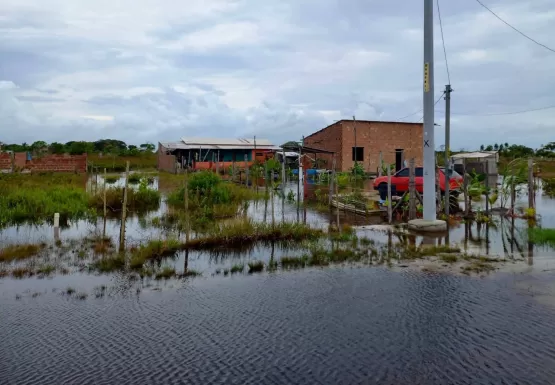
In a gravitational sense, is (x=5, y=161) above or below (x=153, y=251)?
above

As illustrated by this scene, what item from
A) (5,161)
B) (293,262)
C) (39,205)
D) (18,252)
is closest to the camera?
(293,262)

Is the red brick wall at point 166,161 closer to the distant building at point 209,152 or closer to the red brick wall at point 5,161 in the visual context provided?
the distant building at point 209,152

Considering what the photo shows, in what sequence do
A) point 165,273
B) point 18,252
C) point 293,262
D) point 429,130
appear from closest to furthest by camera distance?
point 165,273, point 293,262, point 18,252, point 429,130

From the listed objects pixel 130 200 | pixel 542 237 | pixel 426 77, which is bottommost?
pixel 542 237

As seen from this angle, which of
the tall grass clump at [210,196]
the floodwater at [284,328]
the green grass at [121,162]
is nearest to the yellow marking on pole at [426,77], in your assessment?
the floodwater at [284,328]

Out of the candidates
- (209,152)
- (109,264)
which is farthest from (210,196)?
(209,152)

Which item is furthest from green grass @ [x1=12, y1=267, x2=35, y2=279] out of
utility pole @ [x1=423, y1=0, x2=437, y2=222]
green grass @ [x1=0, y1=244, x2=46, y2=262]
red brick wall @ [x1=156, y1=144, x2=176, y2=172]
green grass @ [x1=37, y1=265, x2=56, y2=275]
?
red brick wall @ [x1=156, y1=144, x2=176, y2=172]

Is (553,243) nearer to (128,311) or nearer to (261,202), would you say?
(128,311)

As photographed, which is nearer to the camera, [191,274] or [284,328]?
[284,328]

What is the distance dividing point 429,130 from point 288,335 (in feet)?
29.1

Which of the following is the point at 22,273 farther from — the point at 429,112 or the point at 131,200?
the point at 429,112

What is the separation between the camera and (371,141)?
38.0 m

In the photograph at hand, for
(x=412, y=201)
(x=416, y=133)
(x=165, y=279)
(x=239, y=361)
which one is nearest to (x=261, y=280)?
(x=165, y=279)

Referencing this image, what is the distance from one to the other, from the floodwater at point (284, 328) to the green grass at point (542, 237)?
5.52 ft
